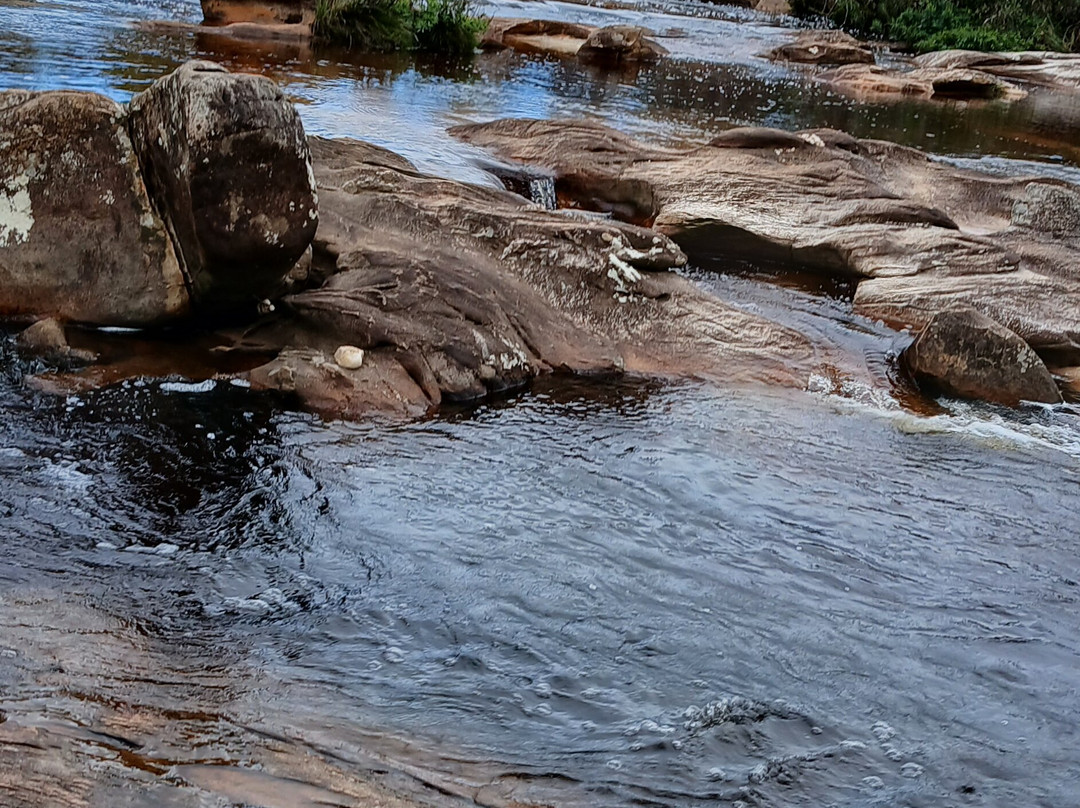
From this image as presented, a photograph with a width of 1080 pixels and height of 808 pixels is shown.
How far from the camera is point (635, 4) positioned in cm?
2816

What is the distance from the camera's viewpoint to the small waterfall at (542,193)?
1012cm

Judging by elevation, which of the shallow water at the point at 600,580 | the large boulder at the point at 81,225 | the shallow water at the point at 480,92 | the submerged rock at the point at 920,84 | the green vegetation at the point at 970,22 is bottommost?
the shallow water at the point at 600,580

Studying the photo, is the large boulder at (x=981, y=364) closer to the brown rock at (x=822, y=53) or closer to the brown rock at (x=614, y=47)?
the brown rock at (x=614, y=47)

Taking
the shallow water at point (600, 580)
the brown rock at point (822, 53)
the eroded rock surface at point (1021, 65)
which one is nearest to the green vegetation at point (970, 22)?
the eroded rock surface at point (1021, 65)

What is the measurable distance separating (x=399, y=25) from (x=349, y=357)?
44.0 ft

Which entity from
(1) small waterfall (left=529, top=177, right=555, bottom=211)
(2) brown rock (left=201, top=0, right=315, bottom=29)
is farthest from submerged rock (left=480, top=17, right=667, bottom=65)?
(1) small waterfall (left=529, top=177, right=555, bottom=211)

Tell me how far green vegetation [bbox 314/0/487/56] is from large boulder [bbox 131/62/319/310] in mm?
11932

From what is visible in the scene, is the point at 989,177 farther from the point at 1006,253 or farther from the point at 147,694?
the point at 147,694

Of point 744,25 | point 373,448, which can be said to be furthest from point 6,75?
point 744,25

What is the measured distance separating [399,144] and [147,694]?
8137 millimetres

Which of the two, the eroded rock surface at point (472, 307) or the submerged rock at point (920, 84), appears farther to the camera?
the submerged rock at point (920, 84)

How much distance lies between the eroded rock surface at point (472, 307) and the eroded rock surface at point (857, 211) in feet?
5.13

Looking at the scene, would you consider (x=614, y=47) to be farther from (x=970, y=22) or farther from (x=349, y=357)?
(x=349, y=357)

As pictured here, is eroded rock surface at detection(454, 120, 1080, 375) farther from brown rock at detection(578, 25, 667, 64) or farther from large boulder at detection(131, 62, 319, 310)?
brown rock at detection(578, 25, 667, 64)
